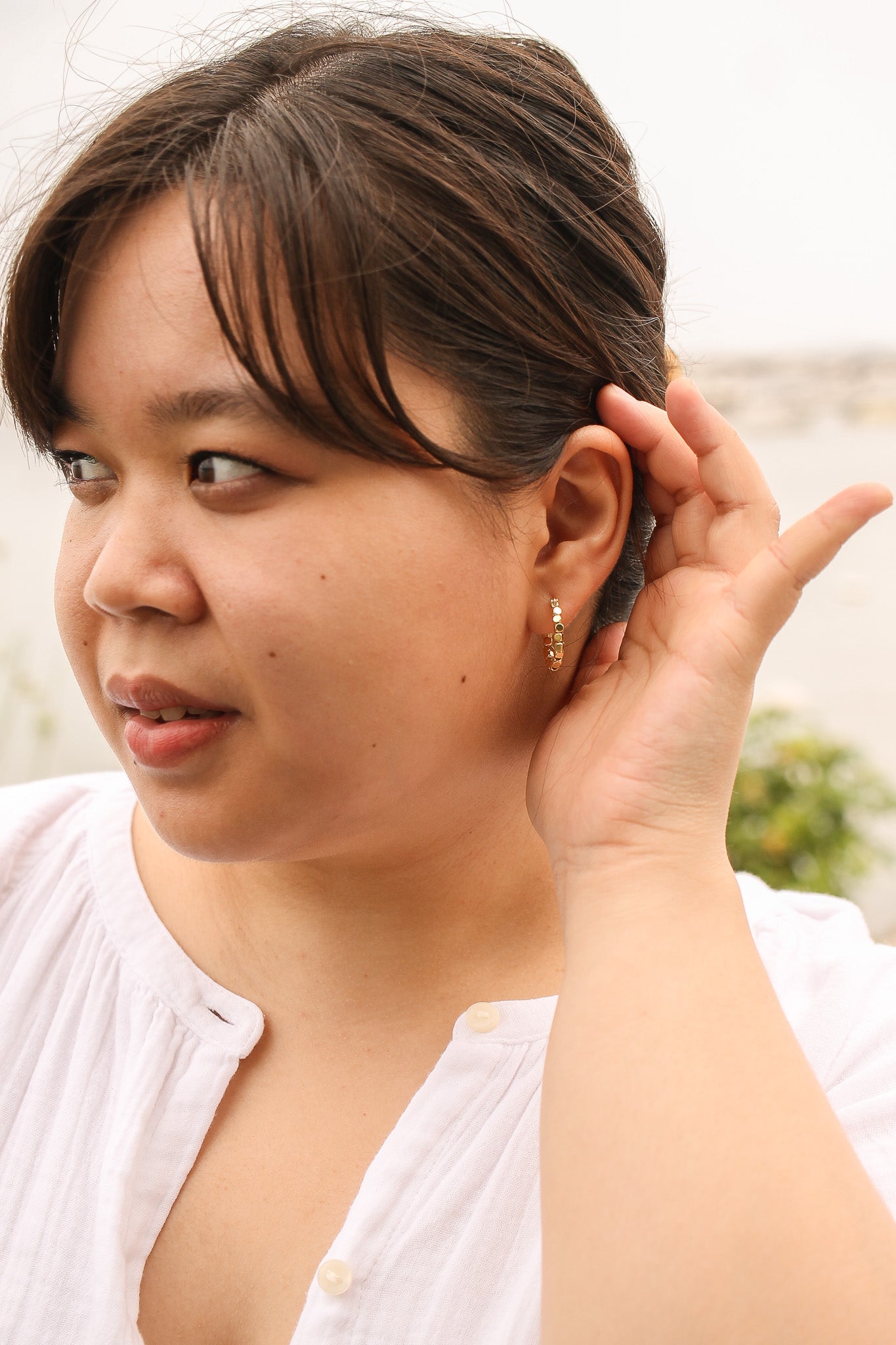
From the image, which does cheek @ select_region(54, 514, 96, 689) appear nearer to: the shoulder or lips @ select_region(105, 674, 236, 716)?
lips @ select_region(105, 674, 236, 716)

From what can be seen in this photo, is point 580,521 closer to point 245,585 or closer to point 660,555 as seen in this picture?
point 660,555

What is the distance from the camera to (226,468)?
105cm

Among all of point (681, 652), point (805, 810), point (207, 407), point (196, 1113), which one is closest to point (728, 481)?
point (681, 652)

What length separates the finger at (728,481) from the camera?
1240mm

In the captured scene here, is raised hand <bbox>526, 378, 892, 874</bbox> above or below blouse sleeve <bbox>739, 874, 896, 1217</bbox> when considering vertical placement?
above

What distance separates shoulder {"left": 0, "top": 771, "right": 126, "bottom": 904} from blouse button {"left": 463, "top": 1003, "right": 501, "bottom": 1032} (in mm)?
567

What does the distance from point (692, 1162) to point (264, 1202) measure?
49 centimetres

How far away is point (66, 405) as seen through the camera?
1133 mm

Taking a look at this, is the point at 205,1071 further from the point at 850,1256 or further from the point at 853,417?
the point at 853,417

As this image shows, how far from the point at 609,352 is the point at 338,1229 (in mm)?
956

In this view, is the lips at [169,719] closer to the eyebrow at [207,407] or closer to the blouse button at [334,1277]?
the eyebrow at [207,407]

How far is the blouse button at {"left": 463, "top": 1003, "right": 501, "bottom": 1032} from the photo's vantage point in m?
1.26

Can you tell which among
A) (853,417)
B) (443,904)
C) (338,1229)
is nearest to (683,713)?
(443,904)

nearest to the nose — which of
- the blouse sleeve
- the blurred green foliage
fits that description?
the blouse sleeve
